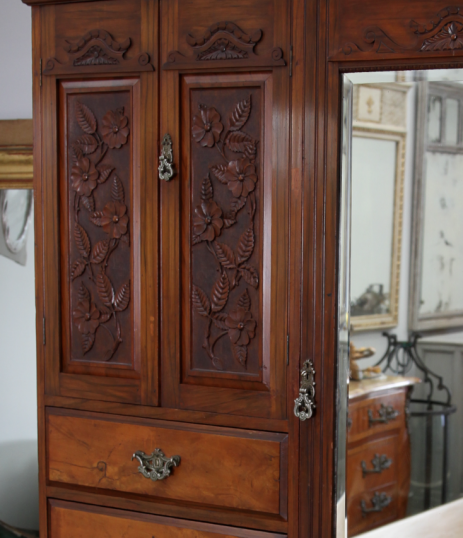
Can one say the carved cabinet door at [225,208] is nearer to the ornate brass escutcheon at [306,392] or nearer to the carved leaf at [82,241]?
the ornate brass escutcheon at [306,392]

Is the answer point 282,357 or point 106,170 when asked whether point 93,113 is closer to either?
point 106,170

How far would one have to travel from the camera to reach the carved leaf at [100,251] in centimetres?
152

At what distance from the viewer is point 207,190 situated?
4.66ft

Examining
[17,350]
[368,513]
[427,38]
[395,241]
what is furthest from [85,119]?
[368,513]

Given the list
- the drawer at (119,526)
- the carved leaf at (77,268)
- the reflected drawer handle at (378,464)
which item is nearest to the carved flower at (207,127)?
the carved leaf at (77,268)

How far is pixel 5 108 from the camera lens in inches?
92.0

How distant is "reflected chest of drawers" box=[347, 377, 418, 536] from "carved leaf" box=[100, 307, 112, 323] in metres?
1.12

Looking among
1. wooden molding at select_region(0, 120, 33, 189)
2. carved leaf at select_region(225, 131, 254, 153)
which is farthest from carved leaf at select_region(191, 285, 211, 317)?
wooden molding at select_region(0, 120, 33, 189)

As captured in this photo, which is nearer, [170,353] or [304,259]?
[304,259]

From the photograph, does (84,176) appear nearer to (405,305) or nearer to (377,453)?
(405,305)

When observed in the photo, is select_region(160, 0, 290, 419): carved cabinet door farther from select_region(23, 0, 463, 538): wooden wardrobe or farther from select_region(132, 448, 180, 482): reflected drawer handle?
select_region(132, 448, 180, 482): reflected drawer handle

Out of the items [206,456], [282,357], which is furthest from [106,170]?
[206,456]

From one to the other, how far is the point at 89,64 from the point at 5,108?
100 centimetres

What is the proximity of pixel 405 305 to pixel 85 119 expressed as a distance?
1.55 meters
